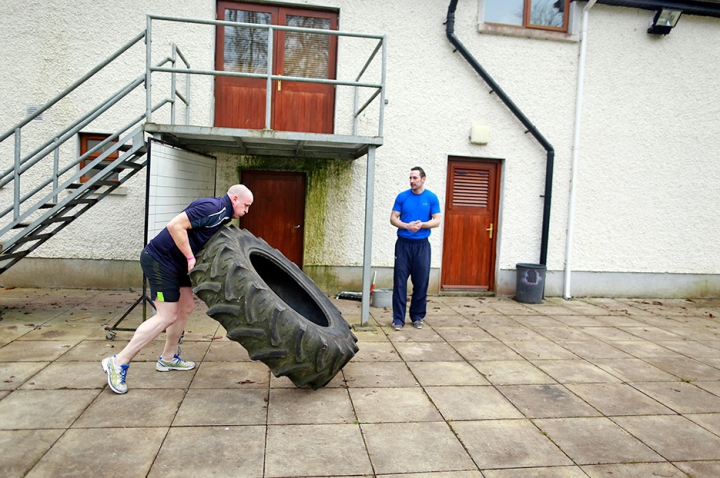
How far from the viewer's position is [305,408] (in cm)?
342

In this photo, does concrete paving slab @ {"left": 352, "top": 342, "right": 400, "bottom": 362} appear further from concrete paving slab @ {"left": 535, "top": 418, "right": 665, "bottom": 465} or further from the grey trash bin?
the grey trash bin

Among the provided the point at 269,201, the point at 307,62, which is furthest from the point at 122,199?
the point at 307,62

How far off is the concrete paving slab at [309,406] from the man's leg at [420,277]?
7.09 ft

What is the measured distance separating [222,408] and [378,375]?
1356 millimetres

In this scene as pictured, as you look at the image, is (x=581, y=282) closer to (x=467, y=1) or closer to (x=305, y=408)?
(x=467, y=1)

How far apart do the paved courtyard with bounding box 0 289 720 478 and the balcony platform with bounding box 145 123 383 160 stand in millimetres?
2136

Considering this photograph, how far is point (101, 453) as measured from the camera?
2.70 m

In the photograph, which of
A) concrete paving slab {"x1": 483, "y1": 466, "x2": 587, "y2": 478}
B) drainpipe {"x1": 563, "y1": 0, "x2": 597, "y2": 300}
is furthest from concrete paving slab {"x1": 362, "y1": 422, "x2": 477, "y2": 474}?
drainpipe {"x1": 563, "y1": 0, "x2": 597, "y2": 300}

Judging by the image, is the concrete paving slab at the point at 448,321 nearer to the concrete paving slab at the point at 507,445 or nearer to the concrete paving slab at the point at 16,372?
the concrete paving slab at the point at 507,445

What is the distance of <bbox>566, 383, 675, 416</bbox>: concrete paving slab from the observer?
361 cm

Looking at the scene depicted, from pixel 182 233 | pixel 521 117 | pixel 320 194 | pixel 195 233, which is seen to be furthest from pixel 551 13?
pixel 182 233

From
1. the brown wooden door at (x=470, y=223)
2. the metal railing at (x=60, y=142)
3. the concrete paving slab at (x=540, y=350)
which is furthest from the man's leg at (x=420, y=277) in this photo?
the metal railing at (x=60, y=142)

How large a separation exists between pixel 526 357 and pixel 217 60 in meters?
5.82

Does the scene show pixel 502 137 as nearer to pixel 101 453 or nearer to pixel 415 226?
pixel 415 226
